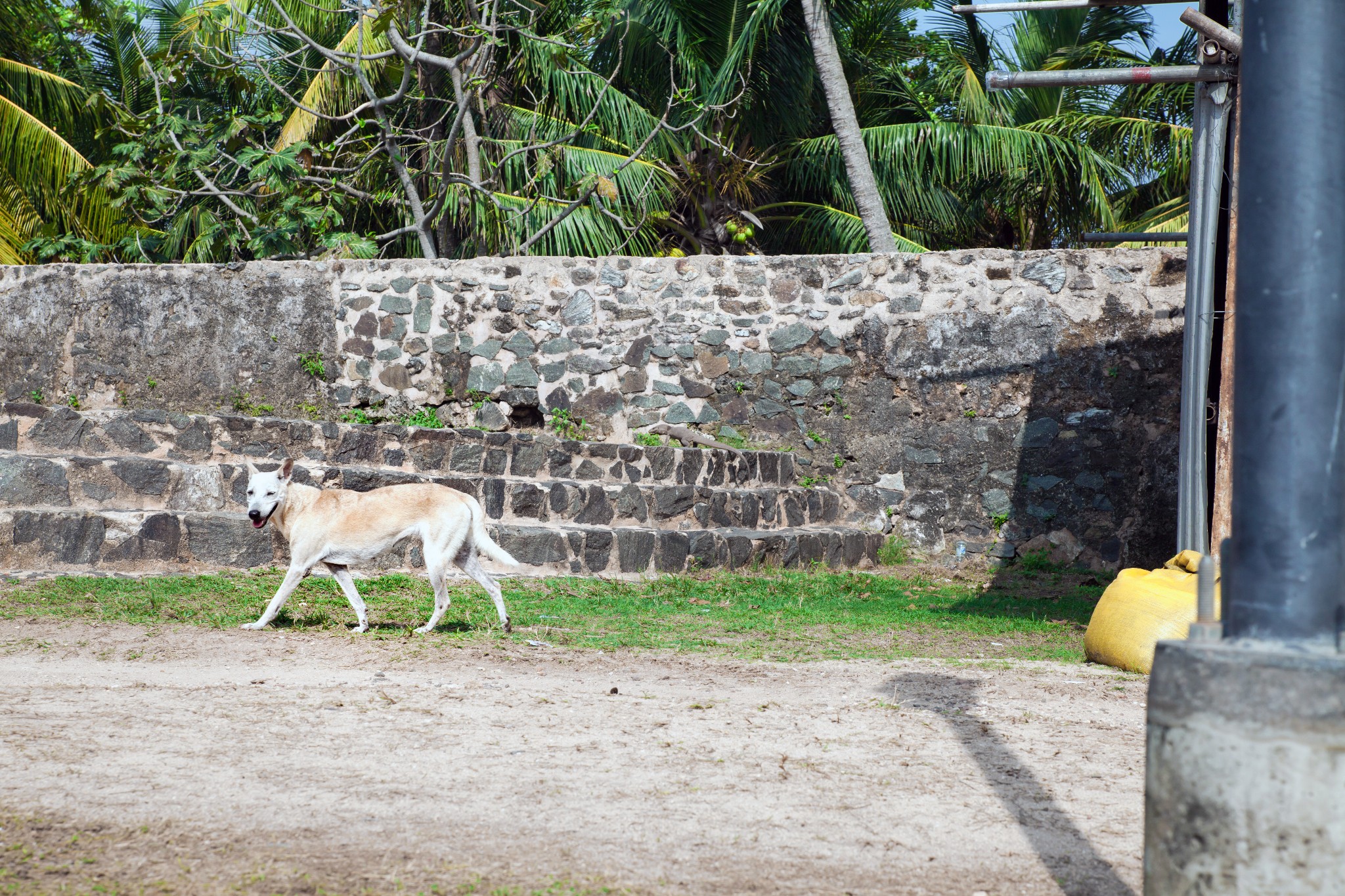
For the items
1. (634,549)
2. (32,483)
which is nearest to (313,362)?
(32,483)

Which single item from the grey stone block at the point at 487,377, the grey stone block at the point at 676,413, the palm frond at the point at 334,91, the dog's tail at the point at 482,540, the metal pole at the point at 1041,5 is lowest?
the dog's tail at the point at 482,540

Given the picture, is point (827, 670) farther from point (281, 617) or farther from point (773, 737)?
point (281, 617)

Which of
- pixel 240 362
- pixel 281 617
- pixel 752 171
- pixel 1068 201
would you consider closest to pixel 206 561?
pixel 281 617

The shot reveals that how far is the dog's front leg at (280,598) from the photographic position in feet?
21.8

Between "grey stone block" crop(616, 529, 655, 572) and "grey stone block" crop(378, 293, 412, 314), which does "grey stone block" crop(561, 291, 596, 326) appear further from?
"grey stone block" crop(616, 529, 655, 572)

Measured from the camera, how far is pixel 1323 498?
6.95 ft

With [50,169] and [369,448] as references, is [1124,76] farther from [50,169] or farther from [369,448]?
[50,169]

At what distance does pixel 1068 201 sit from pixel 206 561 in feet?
51.1

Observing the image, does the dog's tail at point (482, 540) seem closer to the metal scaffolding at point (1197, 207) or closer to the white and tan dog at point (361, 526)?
the white and tan dog at point (361, 526)

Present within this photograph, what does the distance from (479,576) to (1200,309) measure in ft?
16.0

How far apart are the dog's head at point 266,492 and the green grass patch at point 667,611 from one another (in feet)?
2.15

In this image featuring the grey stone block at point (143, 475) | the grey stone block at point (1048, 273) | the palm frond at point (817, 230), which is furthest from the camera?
the palm frond at point (817, 230)

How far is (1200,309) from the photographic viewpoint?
303 inches

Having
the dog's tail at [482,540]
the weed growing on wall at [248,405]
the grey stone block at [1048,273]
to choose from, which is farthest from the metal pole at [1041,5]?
the weed growing on wall at [248,405]
